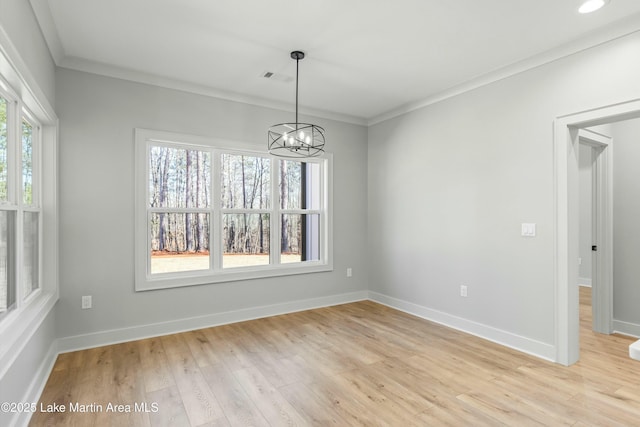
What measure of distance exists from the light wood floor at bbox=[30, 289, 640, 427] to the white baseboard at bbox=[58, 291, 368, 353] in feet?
0.40

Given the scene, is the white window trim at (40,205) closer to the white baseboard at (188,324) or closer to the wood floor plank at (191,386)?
the white baseboard at (188,324)

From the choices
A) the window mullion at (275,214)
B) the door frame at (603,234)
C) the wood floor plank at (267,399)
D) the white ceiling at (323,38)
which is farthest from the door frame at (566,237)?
the window mullion at (275,214)

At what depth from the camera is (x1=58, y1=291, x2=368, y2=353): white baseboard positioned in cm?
→ 321

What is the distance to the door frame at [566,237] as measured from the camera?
9.45 feet

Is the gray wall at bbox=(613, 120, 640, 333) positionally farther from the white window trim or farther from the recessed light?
the white window trim

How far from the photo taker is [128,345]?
10.8 ft

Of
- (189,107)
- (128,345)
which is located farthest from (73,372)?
(189,107)

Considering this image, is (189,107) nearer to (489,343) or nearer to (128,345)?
(128,345)

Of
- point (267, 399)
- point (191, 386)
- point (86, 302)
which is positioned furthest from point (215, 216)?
point (267, 399)

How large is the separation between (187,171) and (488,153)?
10.8 ft

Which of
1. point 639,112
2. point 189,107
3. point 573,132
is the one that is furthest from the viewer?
point 189,107

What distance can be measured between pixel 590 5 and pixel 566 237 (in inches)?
68.2

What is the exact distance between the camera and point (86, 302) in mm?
3246

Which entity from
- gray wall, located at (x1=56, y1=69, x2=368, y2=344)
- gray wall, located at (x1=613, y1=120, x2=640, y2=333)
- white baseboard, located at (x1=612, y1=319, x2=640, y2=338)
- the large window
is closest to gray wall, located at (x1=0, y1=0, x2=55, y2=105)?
gray wall, located at (x1=56, y1=69, x2=368, y2=344)
